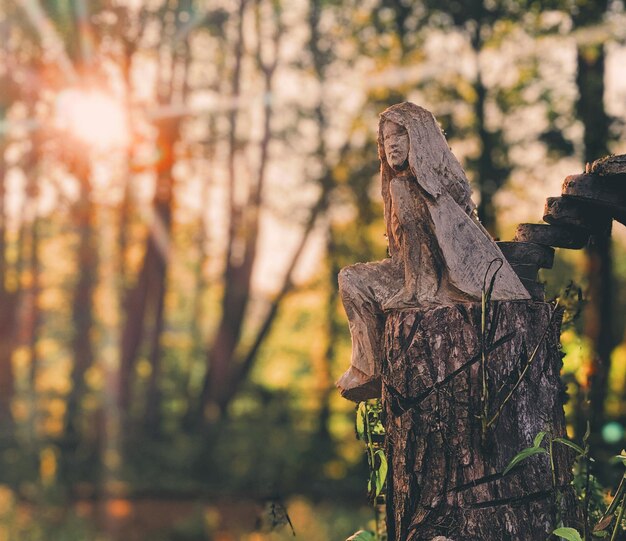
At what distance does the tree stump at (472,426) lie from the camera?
393cm

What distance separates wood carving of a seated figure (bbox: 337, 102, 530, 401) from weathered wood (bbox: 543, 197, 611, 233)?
356 mm

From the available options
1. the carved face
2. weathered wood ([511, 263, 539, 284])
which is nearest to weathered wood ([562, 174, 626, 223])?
weathered wood ([511, 263, 539, 284])

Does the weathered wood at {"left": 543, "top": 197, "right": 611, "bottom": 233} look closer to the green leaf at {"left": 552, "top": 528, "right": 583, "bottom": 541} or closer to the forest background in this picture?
the green leaf at {"left": 552, "top": 528, "right": 583, "bottom": 541}

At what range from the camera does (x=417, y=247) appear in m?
4.29

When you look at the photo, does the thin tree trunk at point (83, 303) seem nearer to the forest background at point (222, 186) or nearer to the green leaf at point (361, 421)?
the forest background at point (222, 186)

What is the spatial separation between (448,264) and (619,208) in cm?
85

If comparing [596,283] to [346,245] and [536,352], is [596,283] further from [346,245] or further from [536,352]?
[536,352]

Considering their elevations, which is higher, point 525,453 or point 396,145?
point 396,145

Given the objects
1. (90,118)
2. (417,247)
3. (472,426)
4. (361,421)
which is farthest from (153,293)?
(472,426)

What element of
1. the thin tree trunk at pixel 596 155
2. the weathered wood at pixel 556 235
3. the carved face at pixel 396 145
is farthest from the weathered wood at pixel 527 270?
the thin tree trunk at pixel 596 155

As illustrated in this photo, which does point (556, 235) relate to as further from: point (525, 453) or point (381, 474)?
point (381, 474)

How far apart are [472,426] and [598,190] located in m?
1.25

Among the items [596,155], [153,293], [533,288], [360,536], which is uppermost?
[596,155]

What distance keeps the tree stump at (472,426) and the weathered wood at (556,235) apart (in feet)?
1.44
